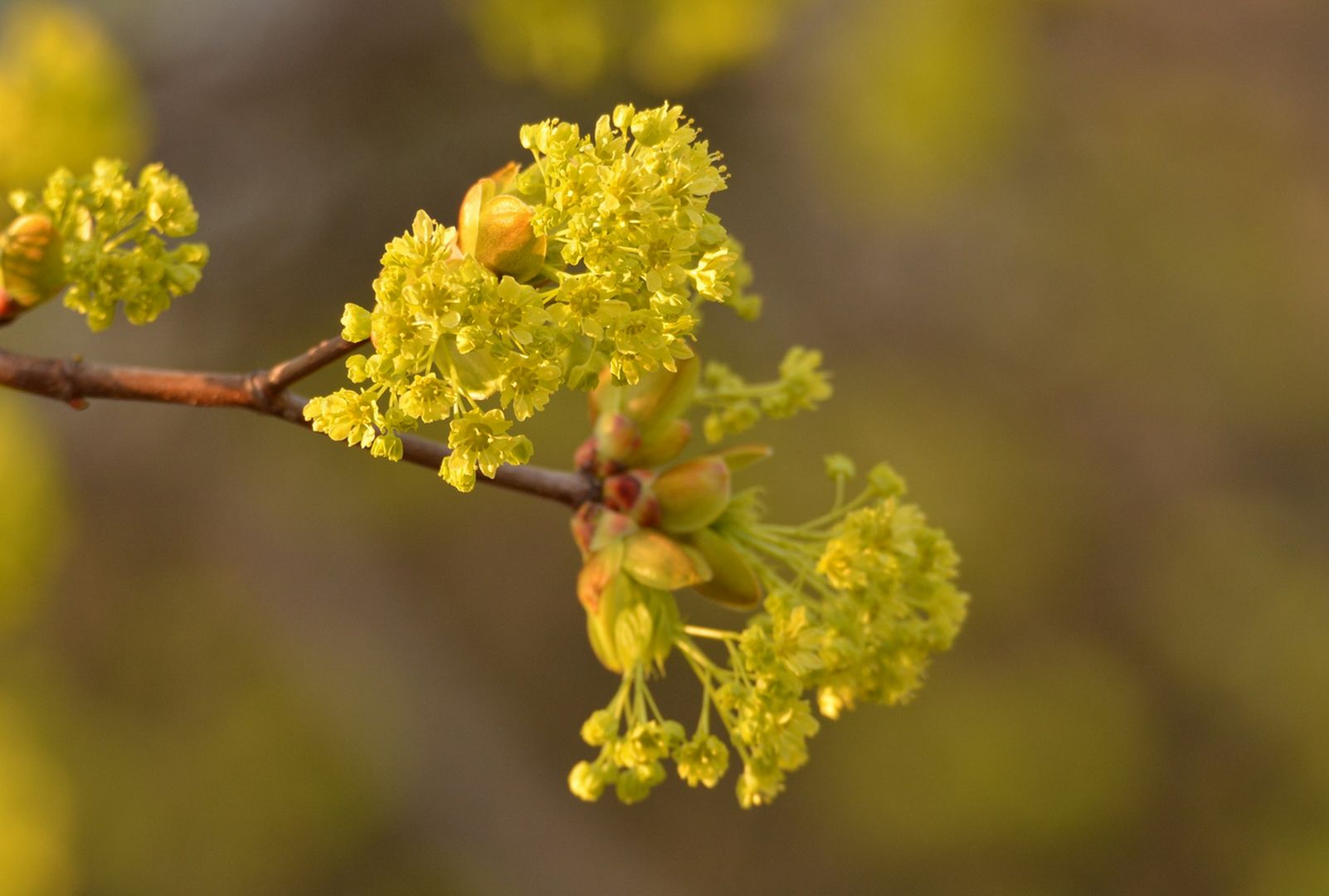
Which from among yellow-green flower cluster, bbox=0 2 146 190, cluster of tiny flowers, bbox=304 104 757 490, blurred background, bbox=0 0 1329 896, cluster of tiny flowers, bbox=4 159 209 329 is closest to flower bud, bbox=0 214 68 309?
cluster of tiny flowers, bbox=4 159 209 329

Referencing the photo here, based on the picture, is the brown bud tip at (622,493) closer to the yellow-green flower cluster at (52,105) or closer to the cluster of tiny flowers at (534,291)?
the cluster of tiny flowers at (534,291)

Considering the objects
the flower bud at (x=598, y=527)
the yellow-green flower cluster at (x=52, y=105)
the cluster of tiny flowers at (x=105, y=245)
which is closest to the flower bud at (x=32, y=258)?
the cluster of tiny flowers at (x=105, y=245)

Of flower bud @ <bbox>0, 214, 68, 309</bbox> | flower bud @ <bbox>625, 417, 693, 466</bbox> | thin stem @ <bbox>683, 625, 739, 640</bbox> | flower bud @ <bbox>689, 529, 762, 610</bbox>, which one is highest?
flower bud @ <bbox>0, 214, 68, 309</bbox>

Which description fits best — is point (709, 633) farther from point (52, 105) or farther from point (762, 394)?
point (52, 105)

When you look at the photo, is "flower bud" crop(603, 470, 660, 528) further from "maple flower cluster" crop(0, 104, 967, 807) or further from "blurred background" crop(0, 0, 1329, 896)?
"blurred background" crop(0, 0, 1329, 896)

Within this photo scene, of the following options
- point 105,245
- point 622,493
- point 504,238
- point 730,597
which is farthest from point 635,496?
point 105,245
